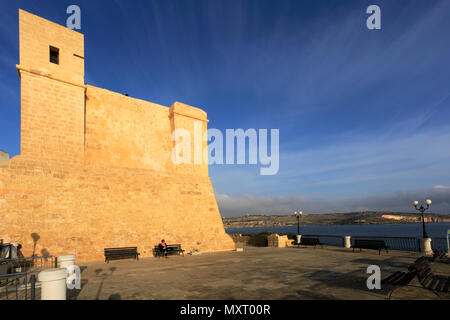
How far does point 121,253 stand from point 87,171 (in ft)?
15.2

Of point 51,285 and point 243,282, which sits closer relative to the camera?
point 51,285

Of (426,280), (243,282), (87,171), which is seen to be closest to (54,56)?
(87,171)

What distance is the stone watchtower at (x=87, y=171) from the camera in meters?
11.6

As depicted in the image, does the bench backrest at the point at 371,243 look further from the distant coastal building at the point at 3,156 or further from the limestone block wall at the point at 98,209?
the distant coastal building at the point at 3,156

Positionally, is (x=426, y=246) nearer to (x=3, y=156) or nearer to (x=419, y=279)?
(x=419, y=279)

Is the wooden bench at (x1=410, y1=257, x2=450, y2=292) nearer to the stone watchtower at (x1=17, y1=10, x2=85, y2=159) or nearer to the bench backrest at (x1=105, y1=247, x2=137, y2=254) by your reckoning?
the bench backrest at (x1=105, y1=247, x2=137, y2=254)

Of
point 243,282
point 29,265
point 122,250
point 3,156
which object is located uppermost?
point 3,156

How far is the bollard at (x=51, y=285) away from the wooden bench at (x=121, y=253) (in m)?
8.45

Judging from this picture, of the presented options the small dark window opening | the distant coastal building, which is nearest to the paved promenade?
the small dark window opening

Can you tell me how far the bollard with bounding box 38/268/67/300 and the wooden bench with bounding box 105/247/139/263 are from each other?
845cm

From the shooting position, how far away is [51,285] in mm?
4379

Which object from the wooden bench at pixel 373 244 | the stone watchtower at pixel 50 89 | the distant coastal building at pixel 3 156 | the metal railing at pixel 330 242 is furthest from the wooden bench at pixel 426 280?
the distant coastal building at pixel 3 156

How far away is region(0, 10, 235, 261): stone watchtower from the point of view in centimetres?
1158
